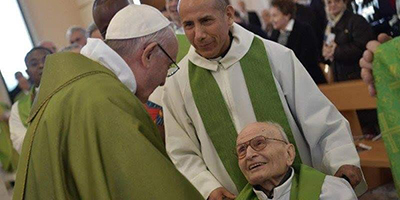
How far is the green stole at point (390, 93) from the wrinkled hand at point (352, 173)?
7.4 inches

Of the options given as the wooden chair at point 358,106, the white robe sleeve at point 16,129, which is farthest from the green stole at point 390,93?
the white robe sleeve at point 16,129

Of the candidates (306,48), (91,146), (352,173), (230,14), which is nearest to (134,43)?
(91,146)

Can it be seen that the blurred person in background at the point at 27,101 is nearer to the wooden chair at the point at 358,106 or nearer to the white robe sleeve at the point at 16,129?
the white robe sleeve at the point at 16,129

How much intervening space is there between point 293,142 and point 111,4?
1.32 meters

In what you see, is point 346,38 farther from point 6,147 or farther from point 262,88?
point 6,147

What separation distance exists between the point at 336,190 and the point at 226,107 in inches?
28.6

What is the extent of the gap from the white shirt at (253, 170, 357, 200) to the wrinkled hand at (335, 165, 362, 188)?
6 cm

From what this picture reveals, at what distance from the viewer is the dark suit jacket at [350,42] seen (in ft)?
19.0

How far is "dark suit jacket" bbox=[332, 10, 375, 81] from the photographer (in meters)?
5.80

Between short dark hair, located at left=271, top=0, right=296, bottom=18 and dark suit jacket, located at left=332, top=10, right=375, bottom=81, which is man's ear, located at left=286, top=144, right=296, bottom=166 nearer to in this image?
dark suit jacket, located at left=332, top=10, right=375, bottom=81

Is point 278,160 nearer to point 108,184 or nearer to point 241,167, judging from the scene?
point 241,167

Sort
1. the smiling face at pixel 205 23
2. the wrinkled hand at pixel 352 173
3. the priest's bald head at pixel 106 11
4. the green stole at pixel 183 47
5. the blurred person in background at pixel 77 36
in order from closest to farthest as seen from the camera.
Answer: the wrinkled hand at pixel 352 173 → the smiling face at pixel 205 23 → the priest's bald head at pixel 106 11 → the green stole at pixel 183 47 → the blurred person in background at pixel 77 36

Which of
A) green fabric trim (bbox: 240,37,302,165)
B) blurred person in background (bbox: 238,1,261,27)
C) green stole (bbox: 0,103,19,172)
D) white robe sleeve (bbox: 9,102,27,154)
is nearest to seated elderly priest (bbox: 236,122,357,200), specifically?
green fabric trim (bbox: 240,37,302,165)

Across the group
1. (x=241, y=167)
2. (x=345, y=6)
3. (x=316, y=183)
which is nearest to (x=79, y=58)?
(x=241, y=167)
